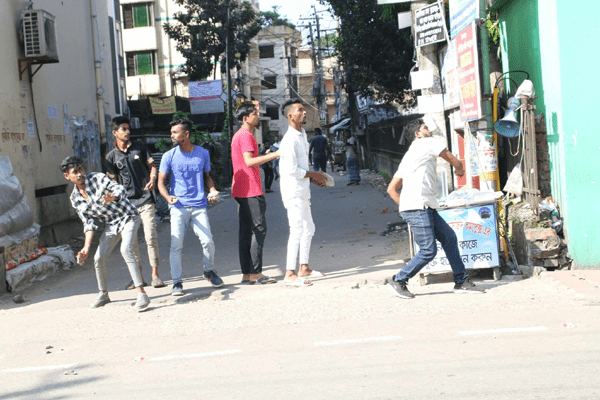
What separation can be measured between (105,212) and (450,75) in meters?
4.86

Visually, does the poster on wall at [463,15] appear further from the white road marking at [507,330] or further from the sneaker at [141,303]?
the sneaker at [141,303]

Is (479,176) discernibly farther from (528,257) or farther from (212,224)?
(212,224)

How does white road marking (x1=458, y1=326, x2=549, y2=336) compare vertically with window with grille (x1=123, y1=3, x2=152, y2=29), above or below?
below

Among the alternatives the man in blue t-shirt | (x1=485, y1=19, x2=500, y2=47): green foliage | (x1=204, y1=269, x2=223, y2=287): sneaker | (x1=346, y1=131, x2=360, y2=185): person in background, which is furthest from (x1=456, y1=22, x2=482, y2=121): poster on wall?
(x1=346, y1=131, x2=360, y2=185): person in background

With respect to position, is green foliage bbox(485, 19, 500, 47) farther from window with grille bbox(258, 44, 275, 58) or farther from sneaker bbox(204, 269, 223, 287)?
window with grille bbox(258, 44, 275, 58)

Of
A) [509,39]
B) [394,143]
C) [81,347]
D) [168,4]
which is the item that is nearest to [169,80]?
[168,4]

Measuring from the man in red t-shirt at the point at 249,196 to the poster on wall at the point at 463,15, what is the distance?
2.67 meters

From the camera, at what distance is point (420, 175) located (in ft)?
21.5

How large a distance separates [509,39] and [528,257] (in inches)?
124

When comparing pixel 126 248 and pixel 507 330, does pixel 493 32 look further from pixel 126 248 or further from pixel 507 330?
pixel 126 248

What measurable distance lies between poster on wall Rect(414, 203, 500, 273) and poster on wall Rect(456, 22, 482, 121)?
4.26 ft

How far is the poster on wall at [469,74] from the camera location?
7867mm

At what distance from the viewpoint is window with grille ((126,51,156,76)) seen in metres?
43.9

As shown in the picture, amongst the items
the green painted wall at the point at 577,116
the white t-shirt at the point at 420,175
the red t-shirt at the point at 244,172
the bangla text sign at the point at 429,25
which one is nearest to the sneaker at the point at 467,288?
the white t-shirt at the point at 420,175
